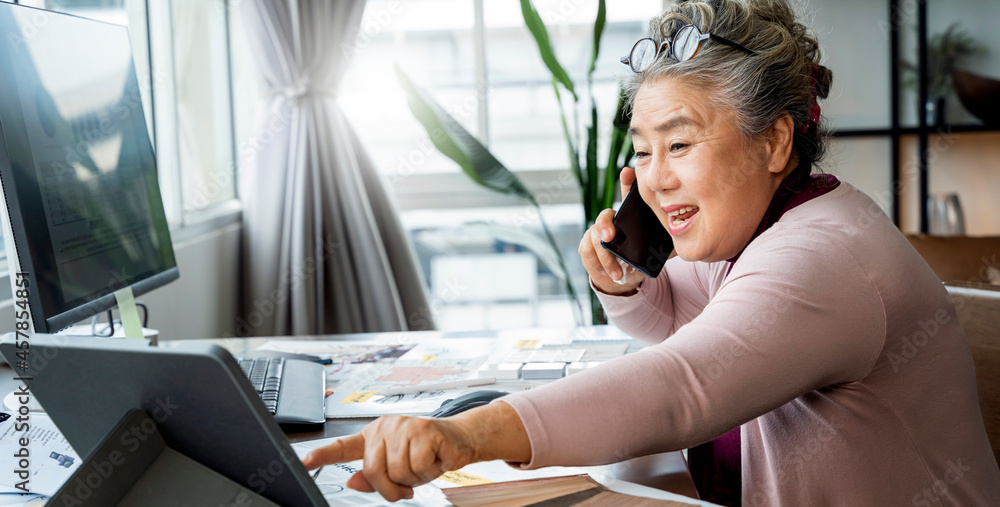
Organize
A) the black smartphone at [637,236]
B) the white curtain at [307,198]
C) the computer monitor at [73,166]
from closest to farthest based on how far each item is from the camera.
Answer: the computer monitor at [73,166] < the black smartphone at [637,236] < the white curtain at [307,198]

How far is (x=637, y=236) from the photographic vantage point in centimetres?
133

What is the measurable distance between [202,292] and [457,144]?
97 centimetres

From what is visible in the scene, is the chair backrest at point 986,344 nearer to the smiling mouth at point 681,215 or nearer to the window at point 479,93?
the smiling mouth at point 681,215

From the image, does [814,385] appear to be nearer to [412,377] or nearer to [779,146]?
[779,146]

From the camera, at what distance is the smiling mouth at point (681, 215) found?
1.07 metres

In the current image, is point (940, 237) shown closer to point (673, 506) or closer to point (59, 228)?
point (673, 506)

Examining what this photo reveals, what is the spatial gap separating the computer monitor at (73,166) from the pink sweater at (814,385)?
597 mm

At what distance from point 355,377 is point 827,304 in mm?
793

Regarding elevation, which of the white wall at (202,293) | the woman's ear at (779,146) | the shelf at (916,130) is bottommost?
the white wall at (202,293)

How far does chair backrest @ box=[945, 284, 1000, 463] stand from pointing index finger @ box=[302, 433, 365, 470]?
901 mm

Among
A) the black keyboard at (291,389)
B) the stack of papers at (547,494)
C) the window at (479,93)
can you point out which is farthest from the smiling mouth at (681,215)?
the window at (479,93)

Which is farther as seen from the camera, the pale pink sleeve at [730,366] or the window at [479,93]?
the window at [479,93]

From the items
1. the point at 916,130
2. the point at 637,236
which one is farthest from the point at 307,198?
the point at 916,130

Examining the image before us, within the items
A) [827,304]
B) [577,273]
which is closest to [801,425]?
[827,304]
